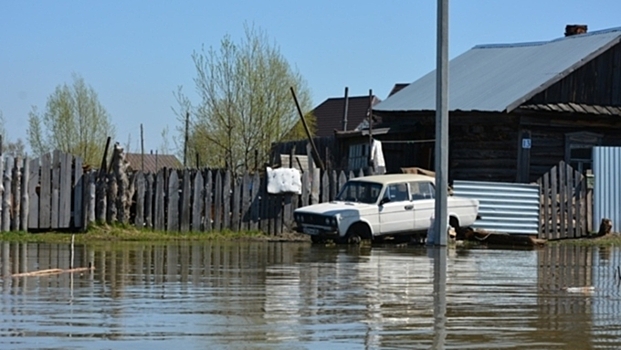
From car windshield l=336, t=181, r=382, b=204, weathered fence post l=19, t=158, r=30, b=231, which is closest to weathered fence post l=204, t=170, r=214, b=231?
car windshield l=336, t=181, r=382, b=204

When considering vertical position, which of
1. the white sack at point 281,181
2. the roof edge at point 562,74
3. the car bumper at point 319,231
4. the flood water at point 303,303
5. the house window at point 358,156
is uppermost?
the roof edge at point 562,74

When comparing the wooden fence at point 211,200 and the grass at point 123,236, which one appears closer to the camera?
the grass at point 123,236

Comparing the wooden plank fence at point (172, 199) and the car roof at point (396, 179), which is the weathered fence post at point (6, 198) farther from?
the car roof at point (396, 179)

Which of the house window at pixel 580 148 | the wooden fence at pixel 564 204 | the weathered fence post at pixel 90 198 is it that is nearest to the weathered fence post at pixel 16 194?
the weathered fence post at pixel 90 198

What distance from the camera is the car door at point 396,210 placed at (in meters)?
24.6

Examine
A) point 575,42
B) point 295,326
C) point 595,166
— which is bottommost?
point 295,326

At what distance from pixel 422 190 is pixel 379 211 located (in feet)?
4.24

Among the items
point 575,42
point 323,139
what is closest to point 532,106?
point 575,42

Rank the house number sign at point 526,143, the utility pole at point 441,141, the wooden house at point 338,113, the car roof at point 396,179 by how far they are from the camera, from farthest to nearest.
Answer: the wooden house at point 338,113 < the house number sign at point 526,143 < the car roof at point 396,179 < the utility pole at point 441,141

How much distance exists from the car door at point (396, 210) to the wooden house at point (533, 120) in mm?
6443

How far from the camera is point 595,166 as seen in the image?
1134 inches

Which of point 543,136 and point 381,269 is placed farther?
point 543,136

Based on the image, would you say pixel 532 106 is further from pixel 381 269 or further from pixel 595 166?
pixel 381 269

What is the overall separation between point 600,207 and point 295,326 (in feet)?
67.8
